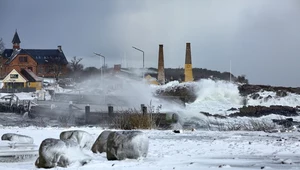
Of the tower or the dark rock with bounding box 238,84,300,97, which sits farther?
the tower

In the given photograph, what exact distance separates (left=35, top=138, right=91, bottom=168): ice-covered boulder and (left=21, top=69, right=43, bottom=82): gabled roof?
3668 inches

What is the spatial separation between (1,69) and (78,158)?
107 metres

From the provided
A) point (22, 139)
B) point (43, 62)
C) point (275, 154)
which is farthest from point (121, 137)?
point (43, 62)

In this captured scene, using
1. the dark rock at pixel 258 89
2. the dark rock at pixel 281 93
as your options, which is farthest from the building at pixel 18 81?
the dark rock at pixel 281 93

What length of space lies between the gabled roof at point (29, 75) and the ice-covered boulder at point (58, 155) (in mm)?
93160

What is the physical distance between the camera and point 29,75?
106m

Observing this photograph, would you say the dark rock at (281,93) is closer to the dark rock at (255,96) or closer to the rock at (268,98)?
the rock at (268,98)

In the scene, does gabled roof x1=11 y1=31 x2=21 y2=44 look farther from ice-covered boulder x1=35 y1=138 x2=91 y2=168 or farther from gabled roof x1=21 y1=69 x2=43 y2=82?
ice-covered boulder x1=35 y1=138 x2=91 y2=168

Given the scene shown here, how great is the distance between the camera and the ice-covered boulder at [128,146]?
41.0 feet

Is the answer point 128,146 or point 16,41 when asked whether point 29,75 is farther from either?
point 128,146

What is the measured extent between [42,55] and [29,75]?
55.9 feet

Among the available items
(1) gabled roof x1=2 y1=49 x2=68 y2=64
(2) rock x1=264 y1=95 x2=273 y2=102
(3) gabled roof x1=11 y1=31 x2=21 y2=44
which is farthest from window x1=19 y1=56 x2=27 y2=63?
(2) rock x1=264 y1=95 x2=273 y2=102

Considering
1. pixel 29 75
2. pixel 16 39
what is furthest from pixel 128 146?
pixel 16 39

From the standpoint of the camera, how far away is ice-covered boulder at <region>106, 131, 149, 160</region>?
12500mm
